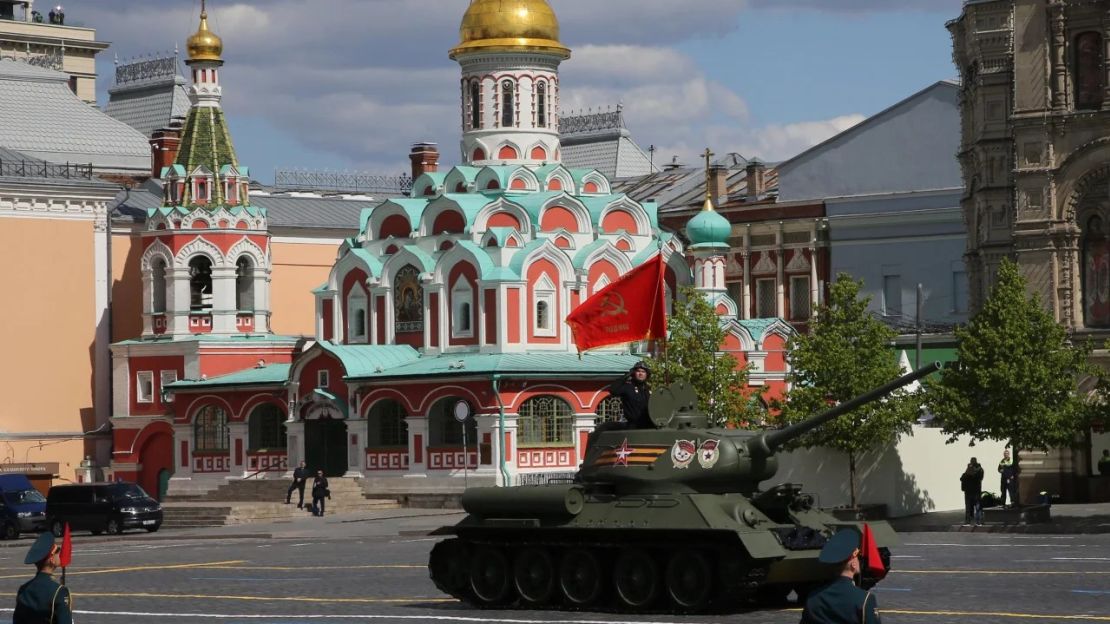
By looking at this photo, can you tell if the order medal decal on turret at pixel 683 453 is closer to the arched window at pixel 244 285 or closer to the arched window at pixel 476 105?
the arched window at pixel 476 105

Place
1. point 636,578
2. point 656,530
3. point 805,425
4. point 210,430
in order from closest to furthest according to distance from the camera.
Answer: point 656,530 → point 805,425 → point 636,578 → point 210,430

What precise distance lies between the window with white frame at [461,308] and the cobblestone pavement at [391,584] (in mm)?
18062

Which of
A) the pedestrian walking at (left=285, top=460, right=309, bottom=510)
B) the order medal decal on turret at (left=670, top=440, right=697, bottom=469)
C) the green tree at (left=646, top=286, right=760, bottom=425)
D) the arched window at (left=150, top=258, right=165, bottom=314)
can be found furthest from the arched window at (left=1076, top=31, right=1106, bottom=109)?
the arched window at (left=150, top=258, right=165, bottom=314)

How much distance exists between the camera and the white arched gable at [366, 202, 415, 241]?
6203 centimetres

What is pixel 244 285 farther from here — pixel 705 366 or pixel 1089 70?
pixel 1089 70

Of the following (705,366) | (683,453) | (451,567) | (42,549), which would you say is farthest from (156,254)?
(42,549)

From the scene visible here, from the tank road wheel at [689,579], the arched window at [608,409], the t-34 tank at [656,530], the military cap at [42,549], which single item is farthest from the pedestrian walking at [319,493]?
the military cap at [42,549]

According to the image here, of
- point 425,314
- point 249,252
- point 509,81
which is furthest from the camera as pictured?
point 249,252

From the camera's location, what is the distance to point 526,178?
61.7 metres

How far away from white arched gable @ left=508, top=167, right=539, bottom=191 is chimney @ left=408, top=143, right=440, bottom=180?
16.8m

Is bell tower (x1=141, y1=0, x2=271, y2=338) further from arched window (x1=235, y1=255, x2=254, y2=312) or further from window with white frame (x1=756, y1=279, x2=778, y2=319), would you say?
window with white frame (x1=756, y1=279, x2=778, y2=319)

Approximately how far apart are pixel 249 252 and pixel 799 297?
1851cm

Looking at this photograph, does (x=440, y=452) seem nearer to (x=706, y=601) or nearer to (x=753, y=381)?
(x=753, y=381)

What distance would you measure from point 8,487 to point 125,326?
60.2 ft
